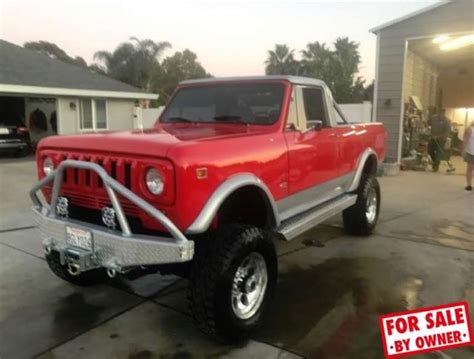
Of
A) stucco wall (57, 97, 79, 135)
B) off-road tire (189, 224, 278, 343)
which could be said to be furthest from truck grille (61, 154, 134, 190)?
stucco wall (57, 97, 79, 135)

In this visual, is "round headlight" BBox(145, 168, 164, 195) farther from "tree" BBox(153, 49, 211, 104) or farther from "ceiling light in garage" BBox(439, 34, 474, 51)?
"tree" BBox(153, 49, 211, 104)

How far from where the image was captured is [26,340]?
309 centimetres

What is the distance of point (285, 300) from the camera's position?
3.76m

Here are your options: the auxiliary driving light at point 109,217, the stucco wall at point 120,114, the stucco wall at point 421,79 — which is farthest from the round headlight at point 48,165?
the stucco wall at point 120,114

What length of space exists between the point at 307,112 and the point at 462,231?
3213 mm

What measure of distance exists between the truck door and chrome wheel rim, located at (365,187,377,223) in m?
1.07

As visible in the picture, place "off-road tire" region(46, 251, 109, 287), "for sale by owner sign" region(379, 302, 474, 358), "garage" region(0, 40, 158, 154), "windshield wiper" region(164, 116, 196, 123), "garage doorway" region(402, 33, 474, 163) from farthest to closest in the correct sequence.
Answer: "garage" region(0, 40, 158, 154), "garage doorway" region(402, 33, 474, 163), "windshield wiper" region(164, 116, 196, 123), "off-road tire" region(46, 251, 109, 287), "for sale by owner sign" region(379, 302, 474, 358)

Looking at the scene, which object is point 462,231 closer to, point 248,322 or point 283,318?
point 283,318

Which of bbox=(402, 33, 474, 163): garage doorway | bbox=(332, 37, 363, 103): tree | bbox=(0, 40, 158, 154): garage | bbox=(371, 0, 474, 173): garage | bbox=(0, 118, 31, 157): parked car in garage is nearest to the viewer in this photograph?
bbox=(371, 0, 474, 173): garage

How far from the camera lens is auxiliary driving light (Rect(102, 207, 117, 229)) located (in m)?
2.90

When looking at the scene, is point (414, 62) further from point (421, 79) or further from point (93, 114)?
point (93, 114)

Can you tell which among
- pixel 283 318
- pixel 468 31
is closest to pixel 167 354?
pixel 283 318

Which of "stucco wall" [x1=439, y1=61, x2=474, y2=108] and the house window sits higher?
"stucco wall" [x1=439, y1=61, x2=474, y2=108]

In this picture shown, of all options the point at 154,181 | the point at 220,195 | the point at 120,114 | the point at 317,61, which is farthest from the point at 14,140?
the point at 317,61
